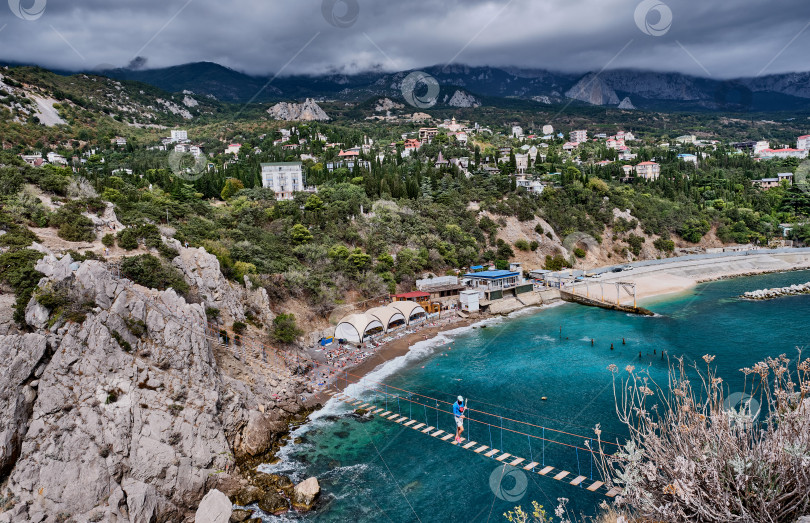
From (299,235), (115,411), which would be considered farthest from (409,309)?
(115,411)

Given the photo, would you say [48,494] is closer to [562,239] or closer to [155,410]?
[155,410]

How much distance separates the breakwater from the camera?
40.6 m

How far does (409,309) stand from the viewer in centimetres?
3434

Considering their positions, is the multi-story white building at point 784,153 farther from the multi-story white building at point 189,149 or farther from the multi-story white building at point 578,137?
the multi-story white building at point 189,149

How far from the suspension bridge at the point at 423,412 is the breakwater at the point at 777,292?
106 feet

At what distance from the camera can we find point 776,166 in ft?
279

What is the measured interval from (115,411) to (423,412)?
38.8 ft

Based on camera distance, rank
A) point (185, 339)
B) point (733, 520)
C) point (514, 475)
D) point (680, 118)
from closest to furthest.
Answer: point (733, 520) < point (514, 475) < point (185, 339) < point (680, 118)

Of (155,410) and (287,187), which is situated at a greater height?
(287,187)

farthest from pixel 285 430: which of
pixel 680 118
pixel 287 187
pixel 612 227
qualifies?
pixel 680 118

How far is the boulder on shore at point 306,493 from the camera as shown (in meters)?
14.8

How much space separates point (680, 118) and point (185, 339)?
183m

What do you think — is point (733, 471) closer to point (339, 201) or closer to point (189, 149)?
point (339, 201)

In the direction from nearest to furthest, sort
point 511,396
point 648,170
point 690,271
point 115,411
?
1. point 115,411
2. point 511,396
3. point 690,271
4. point 648,170
